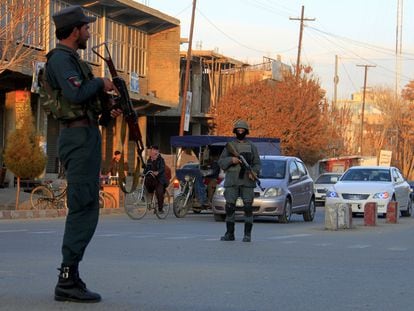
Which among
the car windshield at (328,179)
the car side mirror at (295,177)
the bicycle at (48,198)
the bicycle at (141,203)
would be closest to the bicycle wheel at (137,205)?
the bicycle at (141,203)

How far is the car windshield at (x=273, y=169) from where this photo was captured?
21469 mm

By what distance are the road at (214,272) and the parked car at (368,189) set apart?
8.47 m

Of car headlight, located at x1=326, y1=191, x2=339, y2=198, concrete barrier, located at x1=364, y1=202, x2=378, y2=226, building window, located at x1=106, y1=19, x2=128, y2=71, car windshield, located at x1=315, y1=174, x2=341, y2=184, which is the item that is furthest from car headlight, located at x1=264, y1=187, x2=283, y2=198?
building window, located at x1=106, y1=19, x2=128, y2=71

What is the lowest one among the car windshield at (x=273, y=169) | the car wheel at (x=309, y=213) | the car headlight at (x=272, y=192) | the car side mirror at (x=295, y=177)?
the car wheel at (x=309, y=213)

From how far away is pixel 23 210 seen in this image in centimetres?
2177

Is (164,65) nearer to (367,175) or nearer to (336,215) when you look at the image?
(367,175)

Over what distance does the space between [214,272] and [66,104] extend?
3179 millimetres

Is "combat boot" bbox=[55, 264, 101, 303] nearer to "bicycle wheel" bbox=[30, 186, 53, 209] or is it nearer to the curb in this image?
the curb

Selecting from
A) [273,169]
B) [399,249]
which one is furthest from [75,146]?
[273,169]

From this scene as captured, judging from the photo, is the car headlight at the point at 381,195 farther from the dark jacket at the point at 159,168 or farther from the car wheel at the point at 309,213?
the dark jacket at the point at 159,168

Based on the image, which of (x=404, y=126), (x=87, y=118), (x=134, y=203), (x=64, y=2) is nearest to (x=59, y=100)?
(x=87, y=118)

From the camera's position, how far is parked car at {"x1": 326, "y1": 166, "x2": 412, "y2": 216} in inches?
928

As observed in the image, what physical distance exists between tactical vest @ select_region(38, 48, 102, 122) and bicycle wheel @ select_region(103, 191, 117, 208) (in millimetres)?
18896

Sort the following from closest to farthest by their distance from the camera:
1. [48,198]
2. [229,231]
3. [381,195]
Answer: [229,231]
[48,198]
[381,195]
